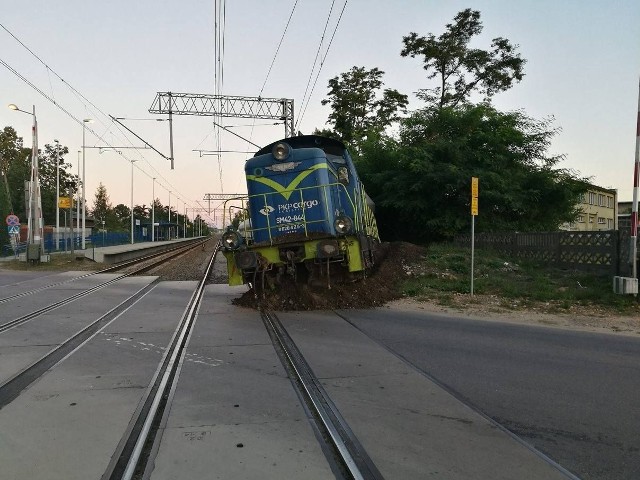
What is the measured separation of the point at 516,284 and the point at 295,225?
20.4ft

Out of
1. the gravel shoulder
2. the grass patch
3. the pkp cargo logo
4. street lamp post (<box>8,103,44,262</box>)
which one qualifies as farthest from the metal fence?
street lamp post (<box>8,103,44,262</box>)

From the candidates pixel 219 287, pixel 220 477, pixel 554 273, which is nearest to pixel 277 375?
pixel 220 477

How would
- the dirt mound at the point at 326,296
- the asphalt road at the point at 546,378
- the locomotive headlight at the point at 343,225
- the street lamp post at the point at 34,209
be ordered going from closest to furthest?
the asphalt road at the point at 546,378
the locomotive headlight at the point at 343,225
the dirt mound at the point at 326,296
the street lamp post at the point at 34,209

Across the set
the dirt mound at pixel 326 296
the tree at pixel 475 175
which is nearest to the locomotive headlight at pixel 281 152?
the dirt mound at pixel 326 296

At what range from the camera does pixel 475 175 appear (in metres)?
21.9

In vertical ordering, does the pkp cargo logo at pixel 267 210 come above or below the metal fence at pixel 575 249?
above

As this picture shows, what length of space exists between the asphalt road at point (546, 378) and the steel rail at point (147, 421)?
302 centimetres

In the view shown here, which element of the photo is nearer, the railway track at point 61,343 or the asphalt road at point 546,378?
the asphalt road at point 546,378

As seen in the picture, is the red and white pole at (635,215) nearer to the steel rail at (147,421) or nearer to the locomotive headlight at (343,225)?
the locomotive headlight at (343,225)

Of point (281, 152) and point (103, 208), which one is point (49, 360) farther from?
point (103, 208)

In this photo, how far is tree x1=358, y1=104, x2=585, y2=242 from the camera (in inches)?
890

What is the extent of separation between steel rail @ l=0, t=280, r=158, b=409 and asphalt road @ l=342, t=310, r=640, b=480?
4.57 m

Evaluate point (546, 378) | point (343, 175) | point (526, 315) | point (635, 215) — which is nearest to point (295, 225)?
point (343, 175)

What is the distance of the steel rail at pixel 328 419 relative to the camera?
3.59m
